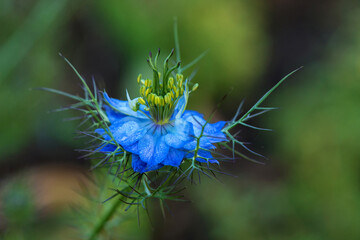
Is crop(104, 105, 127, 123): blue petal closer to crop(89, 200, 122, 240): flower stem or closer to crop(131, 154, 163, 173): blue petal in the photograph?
crop(131, 154, 163, 173): blue petal

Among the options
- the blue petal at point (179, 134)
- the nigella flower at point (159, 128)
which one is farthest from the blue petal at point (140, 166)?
the blue petal at point (179, 134)

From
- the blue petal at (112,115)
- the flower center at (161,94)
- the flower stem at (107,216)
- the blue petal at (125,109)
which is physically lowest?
the flower stem at (107,216)

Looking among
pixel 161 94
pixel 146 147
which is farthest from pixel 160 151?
pixel 161 94

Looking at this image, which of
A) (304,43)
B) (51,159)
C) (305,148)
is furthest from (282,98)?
(51,159)

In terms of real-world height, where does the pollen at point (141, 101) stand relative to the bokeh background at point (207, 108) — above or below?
below

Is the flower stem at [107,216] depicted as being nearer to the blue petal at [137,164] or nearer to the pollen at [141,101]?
the blue petal at [137,164]

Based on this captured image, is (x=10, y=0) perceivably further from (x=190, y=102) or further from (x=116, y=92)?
(x=190, y=102)

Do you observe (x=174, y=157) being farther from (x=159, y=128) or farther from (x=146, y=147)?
(x=159, y=128)
